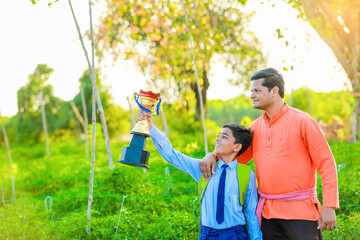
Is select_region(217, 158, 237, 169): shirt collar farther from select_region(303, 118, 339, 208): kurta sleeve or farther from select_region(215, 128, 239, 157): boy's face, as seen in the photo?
select_region(303, 118, 339, 208): kurta sleeve

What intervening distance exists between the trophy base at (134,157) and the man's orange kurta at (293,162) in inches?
26.8

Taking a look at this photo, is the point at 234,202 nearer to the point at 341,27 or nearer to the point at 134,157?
the point at 134,157

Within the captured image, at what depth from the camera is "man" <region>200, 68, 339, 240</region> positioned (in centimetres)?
222

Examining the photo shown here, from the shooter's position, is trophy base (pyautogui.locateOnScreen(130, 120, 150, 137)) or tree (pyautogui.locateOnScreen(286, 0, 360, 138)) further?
tree (pyautogui.locateOnScreen(286, 0, 360, 138))

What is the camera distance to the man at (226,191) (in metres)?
2.37

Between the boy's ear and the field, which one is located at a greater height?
the boy's ear

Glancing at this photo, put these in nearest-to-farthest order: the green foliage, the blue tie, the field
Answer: the blue tie → the field → the green foliage

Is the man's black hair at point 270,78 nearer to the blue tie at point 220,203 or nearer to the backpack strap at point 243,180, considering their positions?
the backpack strap at point 243,180

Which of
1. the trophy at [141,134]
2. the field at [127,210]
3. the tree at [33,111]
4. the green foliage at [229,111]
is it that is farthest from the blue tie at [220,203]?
the tree at [33,111]

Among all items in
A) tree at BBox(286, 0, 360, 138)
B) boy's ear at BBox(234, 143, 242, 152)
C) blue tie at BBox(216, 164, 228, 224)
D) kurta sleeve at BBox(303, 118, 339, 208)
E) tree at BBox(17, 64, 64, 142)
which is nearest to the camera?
kurta sleeve at BBox(303, 118, 339, 208)

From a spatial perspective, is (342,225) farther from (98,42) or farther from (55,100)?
(55,100)

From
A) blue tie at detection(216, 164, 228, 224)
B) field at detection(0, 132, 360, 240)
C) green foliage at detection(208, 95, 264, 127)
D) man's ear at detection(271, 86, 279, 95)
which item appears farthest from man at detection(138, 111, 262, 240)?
green foliage at detection(208, 95, 264, 127)

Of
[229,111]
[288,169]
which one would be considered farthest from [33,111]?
[288,169]

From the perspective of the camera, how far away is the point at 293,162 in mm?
2289
